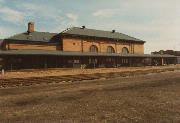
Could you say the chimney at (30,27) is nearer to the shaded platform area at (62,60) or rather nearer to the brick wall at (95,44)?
the brick wall at (95,44)

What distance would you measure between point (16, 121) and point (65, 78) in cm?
2153

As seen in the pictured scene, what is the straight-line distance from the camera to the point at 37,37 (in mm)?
46562

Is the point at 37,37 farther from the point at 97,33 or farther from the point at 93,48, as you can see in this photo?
the point at 97,33

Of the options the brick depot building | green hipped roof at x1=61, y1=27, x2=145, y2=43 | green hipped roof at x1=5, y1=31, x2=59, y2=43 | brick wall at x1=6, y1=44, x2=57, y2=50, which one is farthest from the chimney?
green hipped roof at x1=61, y1=27, x2=145, y2=43

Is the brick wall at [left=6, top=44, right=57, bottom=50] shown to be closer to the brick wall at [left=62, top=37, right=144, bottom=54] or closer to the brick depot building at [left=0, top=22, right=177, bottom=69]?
the brick depot building at [left=0, top=22, right=177, bottom=69]

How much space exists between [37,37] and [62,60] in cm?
1003

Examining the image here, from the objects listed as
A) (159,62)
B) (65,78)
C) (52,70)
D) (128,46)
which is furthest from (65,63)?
(159,62)

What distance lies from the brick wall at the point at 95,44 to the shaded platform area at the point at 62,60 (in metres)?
5.66

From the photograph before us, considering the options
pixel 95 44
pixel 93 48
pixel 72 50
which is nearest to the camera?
pixel 72 50

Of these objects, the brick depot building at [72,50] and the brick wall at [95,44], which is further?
the brick wall at [95,44]

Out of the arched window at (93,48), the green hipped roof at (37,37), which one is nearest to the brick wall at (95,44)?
the arched window at (93,48)

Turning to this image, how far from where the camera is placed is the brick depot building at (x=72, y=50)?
35.9 metres

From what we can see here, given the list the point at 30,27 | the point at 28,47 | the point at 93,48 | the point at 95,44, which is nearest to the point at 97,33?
the point at 95,44

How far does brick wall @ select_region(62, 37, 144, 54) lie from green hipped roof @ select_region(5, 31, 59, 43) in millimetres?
3027
